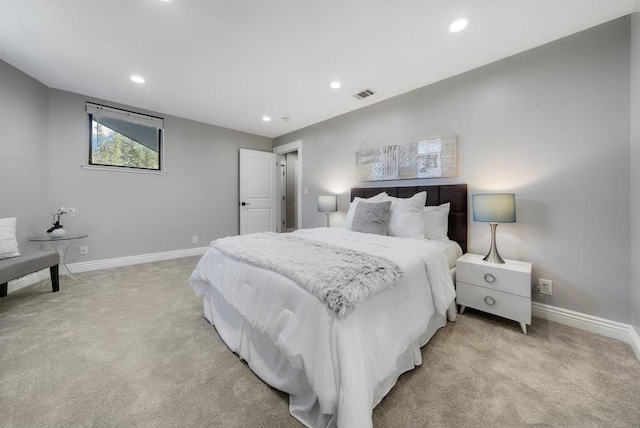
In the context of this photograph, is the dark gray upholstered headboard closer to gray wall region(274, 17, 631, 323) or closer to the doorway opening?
gray wall region(274, 17, 631, 323)

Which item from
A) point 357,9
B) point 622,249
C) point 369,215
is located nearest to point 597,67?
point 622,249

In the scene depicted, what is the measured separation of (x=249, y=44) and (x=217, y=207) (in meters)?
3.09

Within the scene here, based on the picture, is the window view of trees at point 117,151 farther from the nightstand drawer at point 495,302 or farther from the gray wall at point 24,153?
the nightstand drawer at point 495,302

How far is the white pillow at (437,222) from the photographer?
2.42 m

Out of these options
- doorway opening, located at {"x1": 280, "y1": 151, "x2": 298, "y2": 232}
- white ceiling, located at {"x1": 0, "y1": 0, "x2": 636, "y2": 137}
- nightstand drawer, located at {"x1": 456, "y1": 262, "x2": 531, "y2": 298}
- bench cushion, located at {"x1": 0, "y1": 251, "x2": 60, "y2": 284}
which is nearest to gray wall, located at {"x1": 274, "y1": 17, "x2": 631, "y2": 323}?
white ceiling, located at {"x1": 0, "y1": 0, "x2": 636, "y2": 137}

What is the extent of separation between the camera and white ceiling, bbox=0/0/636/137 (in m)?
1.72

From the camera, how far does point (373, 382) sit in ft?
3.44

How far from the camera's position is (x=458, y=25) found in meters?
1.87

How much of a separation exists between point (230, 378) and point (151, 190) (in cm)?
351

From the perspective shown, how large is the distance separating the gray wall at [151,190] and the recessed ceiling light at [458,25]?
391 centimetres

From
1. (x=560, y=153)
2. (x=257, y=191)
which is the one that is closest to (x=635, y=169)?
(x=560, y=153)

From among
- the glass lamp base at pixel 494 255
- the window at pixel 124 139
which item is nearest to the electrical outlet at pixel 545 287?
the glass lamp base at pixel 494 255

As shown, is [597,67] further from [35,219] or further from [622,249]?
[35,219]

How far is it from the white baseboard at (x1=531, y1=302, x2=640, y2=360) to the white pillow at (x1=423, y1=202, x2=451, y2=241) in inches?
37.7
